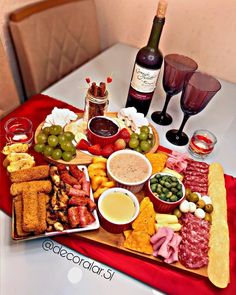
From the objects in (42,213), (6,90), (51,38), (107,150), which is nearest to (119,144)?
(107,150)

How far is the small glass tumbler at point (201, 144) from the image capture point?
1.11 metres

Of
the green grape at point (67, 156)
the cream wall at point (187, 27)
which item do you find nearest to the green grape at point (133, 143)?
the green grape at point (67, 156)

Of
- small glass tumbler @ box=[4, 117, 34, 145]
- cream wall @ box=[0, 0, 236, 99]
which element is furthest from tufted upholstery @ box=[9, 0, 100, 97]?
small glass tumbler @ box=[4, 117, 34, 145]

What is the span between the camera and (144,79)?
1054 mm

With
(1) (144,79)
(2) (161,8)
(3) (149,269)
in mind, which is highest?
(2) (161,8)

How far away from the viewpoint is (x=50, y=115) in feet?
3.55

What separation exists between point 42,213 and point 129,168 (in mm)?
314

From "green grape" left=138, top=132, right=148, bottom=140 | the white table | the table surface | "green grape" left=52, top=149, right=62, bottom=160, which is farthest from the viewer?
the white table

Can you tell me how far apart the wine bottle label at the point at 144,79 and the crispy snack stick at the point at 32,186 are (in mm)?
486

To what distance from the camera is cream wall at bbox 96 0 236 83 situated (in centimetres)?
151

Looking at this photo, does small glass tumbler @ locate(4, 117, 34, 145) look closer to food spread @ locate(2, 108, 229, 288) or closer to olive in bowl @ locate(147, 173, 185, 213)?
food spread @ locate(2, 108, 229, 288)

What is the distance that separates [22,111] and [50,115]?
0.44 feet

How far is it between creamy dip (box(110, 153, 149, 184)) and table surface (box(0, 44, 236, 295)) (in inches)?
9.0

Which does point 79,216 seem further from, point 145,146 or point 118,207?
point 145,146
